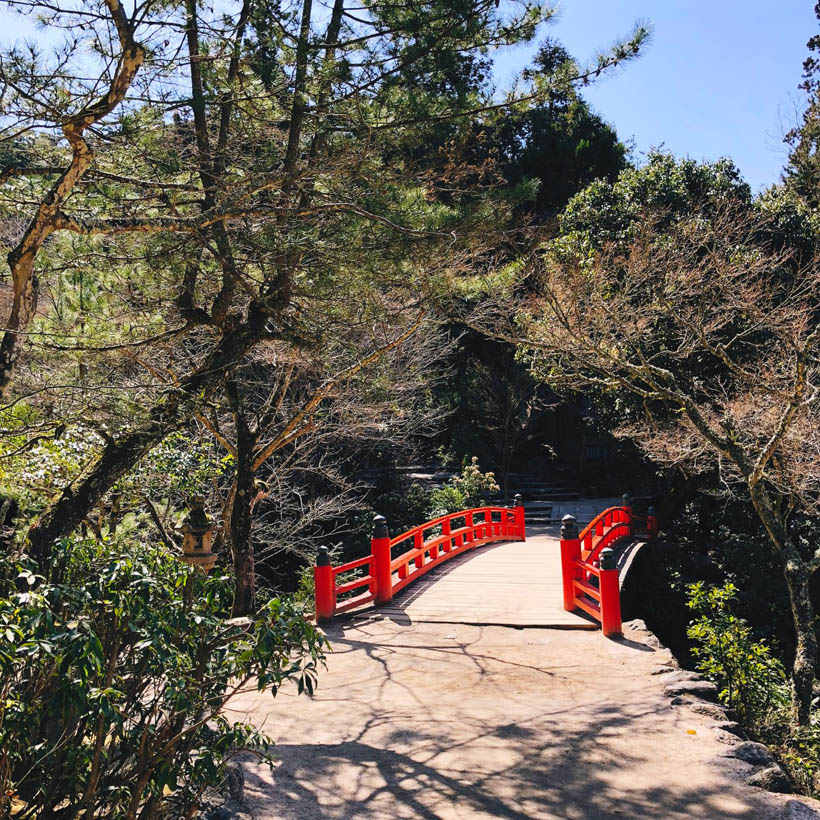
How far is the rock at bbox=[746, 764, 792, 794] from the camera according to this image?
4887 mm

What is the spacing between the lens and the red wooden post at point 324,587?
8.77 m

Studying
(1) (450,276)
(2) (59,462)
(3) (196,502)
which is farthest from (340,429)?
(3) (196,502)

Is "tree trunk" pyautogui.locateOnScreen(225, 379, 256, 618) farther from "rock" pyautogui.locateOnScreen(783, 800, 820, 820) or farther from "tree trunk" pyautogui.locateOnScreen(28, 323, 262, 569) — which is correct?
"rock" pyautogui.locateOnScreen(783, 800, 820, 820)

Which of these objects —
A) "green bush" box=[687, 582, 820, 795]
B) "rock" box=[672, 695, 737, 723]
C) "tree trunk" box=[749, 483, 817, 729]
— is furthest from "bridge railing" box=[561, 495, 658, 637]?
"rock" box=[672, 695, 737, 723]

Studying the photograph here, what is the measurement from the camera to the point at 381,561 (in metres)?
9.77

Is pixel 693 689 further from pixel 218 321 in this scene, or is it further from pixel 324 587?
pixel 218 321

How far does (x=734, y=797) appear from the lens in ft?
15.4

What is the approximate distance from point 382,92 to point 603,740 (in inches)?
198

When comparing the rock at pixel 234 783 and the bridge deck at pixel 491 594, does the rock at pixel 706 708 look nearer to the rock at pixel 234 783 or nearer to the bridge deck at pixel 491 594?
the bridge deck at pixel 491 594

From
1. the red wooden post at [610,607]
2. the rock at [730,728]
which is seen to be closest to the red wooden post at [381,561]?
the red wooden post at [610,607]

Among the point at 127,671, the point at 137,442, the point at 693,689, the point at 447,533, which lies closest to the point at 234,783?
the point at 127,671

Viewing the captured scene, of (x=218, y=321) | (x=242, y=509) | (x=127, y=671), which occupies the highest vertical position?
(x=218, y=321)

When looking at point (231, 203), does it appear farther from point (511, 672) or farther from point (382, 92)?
point (511, 672)

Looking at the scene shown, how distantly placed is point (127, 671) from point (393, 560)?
8261 mm
